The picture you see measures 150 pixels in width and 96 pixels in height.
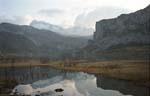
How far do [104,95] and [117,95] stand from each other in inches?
133

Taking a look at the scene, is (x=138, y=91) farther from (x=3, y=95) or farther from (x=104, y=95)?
(x=3, y=95)

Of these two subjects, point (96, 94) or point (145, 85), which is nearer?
point (96, 94)

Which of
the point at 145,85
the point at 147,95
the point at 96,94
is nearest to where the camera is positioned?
the point at 147,95

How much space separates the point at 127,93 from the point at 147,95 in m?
8.34

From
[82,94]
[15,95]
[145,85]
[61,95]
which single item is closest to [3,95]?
[15,95]

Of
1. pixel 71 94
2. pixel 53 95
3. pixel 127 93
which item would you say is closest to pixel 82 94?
pixel 71 94

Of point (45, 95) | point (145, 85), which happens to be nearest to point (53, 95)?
point (45, 95)

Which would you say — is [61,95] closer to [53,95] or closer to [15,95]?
[53,95]

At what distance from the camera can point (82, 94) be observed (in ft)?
207

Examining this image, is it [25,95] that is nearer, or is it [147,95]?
[147,95]

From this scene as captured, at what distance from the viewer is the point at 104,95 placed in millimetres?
61312

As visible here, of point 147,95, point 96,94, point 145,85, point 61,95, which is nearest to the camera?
point 147,95

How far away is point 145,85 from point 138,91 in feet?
23.9

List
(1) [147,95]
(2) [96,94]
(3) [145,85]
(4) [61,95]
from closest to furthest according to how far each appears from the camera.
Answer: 1. (1) [147,95]
2. (4) [61,95]
3. (2) [96,94]
4. (3) [145,85]
